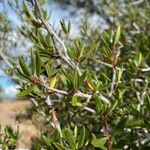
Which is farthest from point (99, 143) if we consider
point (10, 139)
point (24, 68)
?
point (10, 139)

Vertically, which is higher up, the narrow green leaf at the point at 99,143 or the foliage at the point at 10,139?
the narrow green leaf at the point at 99,143

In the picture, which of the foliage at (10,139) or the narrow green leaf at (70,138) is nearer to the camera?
the narrow green leaf at (70,138)

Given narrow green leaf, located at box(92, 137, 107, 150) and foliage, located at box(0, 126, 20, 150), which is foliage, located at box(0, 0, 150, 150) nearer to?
narrow green leaf, located at box(92, 137, 107, 150)

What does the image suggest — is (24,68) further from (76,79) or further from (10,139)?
(10,139)

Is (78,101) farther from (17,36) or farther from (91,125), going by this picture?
(17,36)

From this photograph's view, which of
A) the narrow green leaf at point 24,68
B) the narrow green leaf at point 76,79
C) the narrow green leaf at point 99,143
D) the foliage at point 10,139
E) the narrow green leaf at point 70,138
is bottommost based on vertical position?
the foliage at point 10,139

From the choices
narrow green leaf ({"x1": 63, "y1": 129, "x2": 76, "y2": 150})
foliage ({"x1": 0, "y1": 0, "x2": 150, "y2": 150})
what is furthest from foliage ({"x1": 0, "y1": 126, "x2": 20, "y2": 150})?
narrow green leaf ({"x1": 63, "y1": 129, "x2": 76, "y2": 150})

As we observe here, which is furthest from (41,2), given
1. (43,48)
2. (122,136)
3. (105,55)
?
(122,136)

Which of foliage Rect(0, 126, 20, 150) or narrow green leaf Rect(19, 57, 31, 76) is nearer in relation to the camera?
narrow green leaf Rect(19, 57, 31, 76)

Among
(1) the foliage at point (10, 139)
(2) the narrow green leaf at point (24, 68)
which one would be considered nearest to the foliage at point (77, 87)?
(2) the narrow green leaf at point (24, 68)

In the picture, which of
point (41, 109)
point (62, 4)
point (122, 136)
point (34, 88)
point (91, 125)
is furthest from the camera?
point (62, 4)

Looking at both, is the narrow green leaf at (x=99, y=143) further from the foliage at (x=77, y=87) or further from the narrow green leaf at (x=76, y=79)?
the narrow green leaf at (x=76, y=79)
